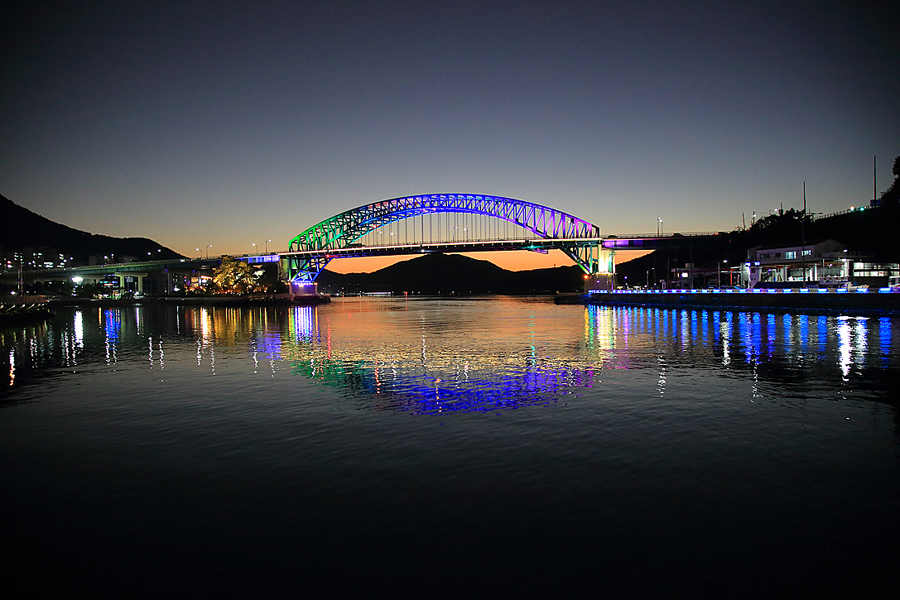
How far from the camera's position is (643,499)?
21.2ft

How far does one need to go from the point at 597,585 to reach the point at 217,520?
391 cm

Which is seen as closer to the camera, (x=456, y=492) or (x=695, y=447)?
(x=456, y=492)

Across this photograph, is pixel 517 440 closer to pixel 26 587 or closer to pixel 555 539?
pixel 555 539

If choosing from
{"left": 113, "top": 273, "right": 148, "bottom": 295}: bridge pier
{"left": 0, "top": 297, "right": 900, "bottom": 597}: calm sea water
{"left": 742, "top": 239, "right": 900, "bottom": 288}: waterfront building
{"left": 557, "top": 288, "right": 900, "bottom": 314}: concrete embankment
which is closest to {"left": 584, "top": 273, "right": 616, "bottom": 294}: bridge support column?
{"left": 557, "top": 288, "right": 900, "bottom": 314}: concrete embankment

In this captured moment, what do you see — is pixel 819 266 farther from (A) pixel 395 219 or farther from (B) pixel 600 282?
(A) pixel 395 219

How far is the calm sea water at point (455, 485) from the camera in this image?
195 inches

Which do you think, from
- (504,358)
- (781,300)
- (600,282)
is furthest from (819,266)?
(504,358)

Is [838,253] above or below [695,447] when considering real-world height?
above

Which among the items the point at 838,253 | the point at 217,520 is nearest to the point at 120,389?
the point at 217,520

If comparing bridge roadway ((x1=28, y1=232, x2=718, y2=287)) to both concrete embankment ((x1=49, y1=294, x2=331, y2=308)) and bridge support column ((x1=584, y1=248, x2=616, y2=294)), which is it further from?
concrete embankment ((x1=49, y1=294, x2=331, y2=308))

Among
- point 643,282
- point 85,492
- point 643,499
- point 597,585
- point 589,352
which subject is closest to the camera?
point 597,585

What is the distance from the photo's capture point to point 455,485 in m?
6.94

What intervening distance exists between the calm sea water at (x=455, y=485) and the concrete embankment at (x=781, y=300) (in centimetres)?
3798

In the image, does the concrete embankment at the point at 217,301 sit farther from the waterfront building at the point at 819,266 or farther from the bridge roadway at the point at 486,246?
the waterfront building at the point at 819,266
